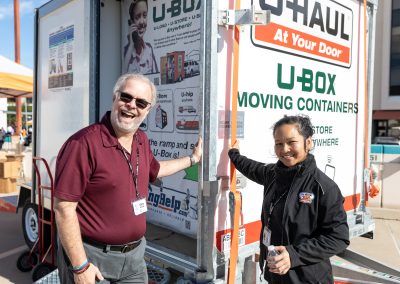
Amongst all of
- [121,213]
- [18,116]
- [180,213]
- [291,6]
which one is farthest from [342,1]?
[18,116]

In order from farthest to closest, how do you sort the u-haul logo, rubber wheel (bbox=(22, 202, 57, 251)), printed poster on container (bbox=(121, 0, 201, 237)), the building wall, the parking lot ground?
the building wall, the parking lot ground, rubber wheel (bbox=(22, 202, 57, 251)), printed poster on container (bbox=(121, 0, 201, 237)), the u-haul logo

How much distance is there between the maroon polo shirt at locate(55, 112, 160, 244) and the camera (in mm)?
1746

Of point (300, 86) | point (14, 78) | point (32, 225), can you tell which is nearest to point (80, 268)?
point (300, 86)

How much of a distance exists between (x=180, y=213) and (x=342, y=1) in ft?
6.60

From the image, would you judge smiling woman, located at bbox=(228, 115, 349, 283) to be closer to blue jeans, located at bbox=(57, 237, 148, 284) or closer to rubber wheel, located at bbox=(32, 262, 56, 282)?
blue jeans, located at bbox=(57, 237, 148, 284)

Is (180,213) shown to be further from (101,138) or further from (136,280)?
(101,138)

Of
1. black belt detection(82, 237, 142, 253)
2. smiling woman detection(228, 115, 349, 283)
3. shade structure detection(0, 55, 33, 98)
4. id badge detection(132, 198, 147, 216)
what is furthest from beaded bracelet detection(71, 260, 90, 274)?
shade structure detection(0, 55, 33, 98)

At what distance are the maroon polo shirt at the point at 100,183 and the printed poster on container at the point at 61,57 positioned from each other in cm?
139

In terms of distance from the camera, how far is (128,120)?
191cm

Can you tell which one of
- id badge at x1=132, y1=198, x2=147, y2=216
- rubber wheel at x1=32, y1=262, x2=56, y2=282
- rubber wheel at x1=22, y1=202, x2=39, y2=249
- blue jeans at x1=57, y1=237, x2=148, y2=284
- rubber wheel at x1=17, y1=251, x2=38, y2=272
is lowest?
rubber wheel at x1=17, y1=251, x2=38, y2=272

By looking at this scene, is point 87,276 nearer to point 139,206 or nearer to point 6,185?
point 139,206

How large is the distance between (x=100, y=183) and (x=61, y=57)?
72.7 inches

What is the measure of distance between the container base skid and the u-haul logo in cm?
149

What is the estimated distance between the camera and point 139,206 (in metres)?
1.98
